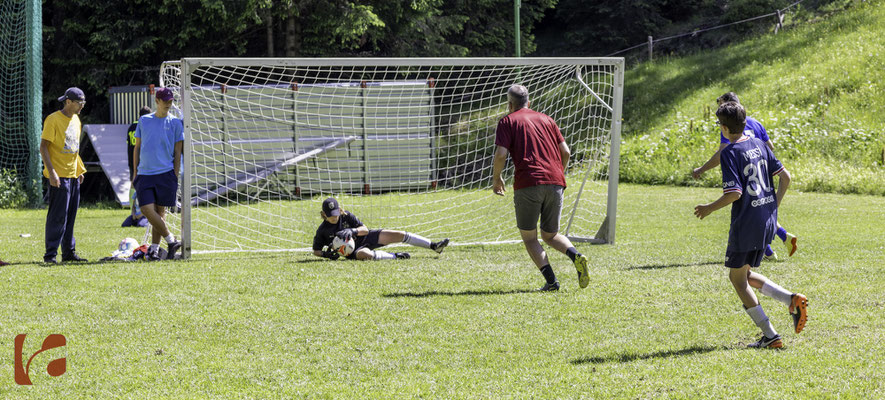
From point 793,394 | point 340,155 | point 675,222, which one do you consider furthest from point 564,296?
point 340,155

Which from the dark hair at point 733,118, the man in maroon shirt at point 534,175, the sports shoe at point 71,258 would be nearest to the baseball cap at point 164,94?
the sports shoe at point 71,258

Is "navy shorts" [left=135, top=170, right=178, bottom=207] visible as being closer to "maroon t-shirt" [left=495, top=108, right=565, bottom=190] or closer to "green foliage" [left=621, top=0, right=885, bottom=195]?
"maroon t-shirt" [left=495, top=108, right=565, bottom=190]

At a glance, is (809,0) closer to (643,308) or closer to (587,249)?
(587,249)

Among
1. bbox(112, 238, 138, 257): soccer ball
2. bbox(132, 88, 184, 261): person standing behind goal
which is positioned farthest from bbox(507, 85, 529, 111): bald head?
bbox(112, 238, 138, 257): soccer ball

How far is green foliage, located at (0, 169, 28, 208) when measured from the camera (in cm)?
1656

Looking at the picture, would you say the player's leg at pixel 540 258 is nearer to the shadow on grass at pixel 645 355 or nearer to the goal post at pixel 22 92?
the shadow on grass at pixel 645 355

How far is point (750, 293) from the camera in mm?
5609

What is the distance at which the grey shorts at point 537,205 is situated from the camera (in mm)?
7445

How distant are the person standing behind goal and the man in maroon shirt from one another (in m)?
Answer: 3.85

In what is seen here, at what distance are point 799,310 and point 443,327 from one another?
7.90 feet

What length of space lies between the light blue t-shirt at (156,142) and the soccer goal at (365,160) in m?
0.18

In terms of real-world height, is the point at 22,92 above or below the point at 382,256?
above

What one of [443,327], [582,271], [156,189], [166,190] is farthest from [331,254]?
[443,327]

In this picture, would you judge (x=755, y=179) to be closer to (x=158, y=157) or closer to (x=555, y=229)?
(x=555, y=229)
